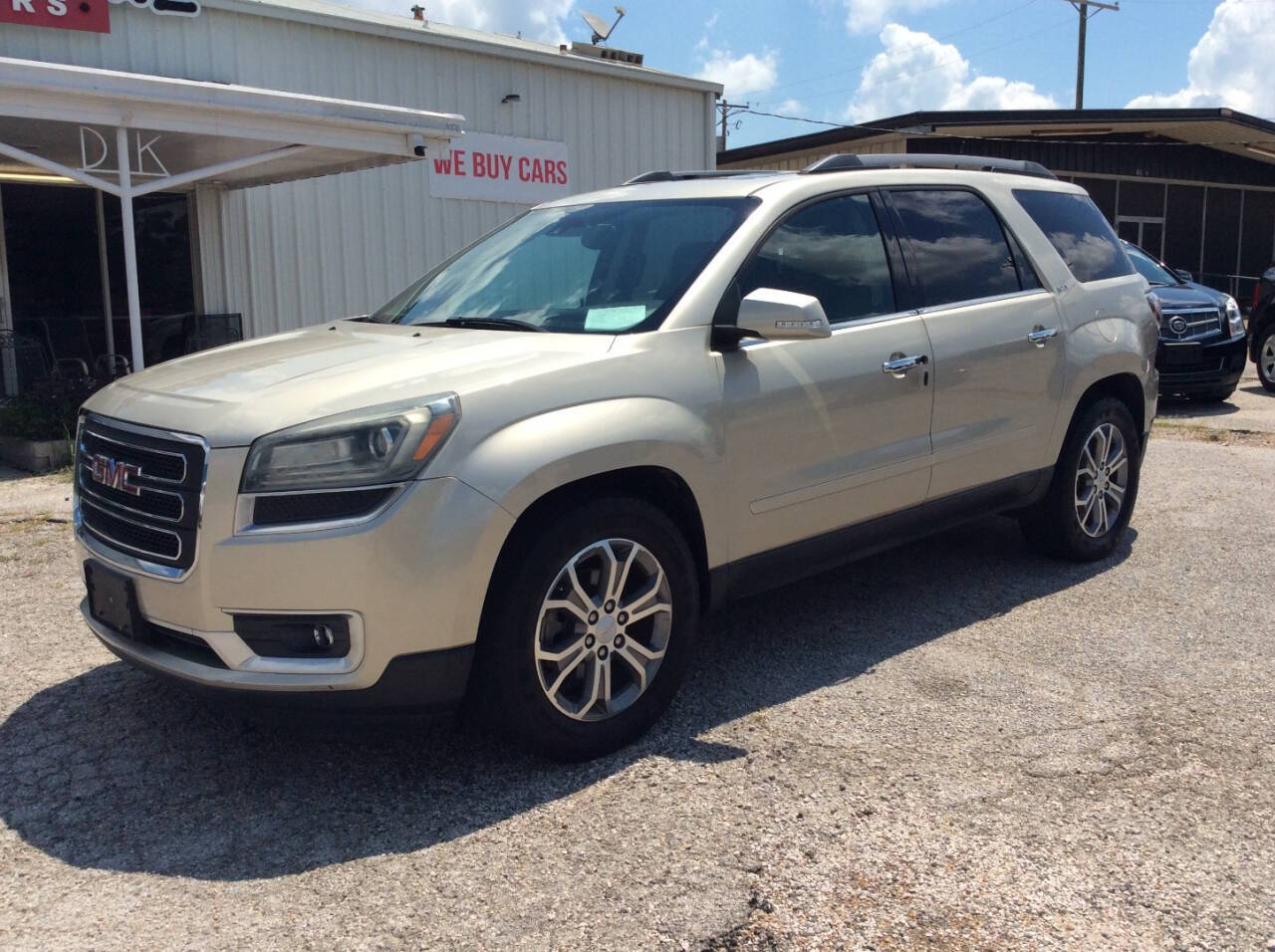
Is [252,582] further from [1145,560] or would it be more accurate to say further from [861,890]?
[1145,560]

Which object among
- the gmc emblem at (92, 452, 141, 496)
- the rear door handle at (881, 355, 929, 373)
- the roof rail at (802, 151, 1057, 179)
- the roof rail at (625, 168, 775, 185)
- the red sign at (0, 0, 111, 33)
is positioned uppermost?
the red sign at (0, 0, 111, 33)

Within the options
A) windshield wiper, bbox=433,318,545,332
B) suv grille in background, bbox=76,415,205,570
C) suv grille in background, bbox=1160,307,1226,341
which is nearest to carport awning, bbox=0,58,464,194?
windshield wiper, bbox=433,318,545,332

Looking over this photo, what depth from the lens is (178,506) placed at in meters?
3.16

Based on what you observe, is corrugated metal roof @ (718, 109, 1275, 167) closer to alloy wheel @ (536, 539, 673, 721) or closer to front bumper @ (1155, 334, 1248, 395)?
front bumper @ (1155, 334, 1248, 395)

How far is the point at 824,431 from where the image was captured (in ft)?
13.5

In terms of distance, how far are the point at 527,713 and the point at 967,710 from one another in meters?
1.55

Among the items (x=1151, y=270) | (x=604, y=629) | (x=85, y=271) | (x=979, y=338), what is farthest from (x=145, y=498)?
(x=1151, y=270)

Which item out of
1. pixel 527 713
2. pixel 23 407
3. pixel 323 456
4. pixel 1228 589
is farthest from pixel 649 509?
pixel 23 407

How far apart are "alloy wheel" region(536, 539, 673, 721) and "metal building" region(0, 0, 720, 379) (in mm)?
7142

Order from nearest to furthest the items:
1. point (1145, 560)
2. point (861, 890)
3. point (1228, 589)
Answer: point (861, 890) → point (1228, 589) → point (1145, 560)

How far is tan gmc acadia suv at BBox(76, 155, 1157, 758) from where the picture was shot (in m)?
3.08

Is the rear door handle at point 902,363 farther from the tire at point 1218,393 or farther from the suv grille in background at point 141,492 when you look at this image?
the tire at point 1218,393

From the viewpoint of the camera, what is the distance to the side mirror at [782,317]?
145 inches

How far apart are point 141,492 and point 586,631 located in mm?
1340
